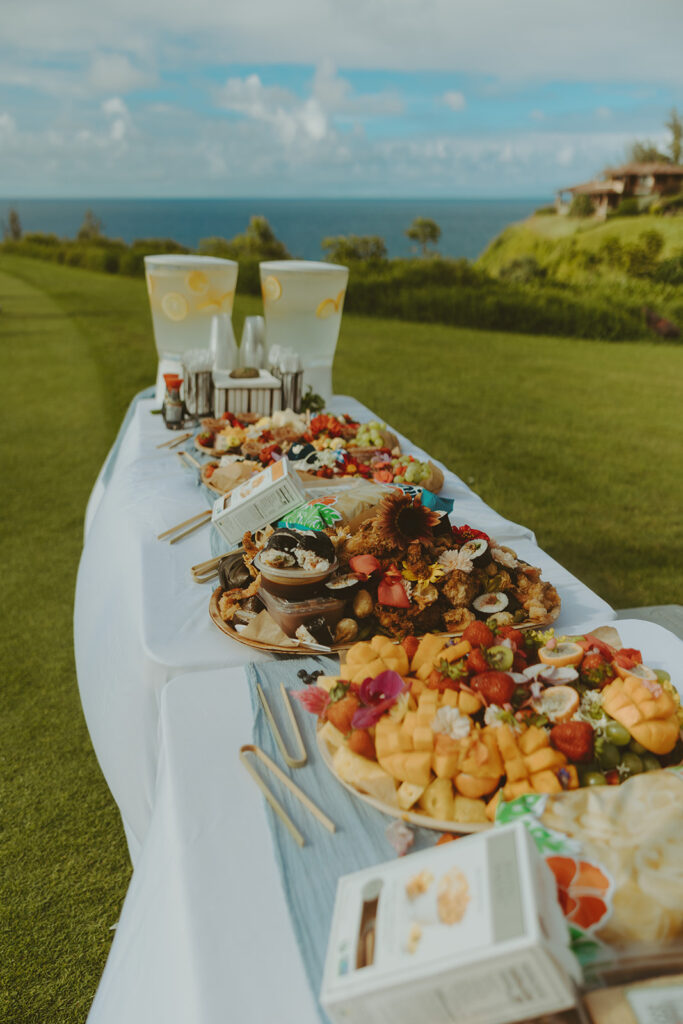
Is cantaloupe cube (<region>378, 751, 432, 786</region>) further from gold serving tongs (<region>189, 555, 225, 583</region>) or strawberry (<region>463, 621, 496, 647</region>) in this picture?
gold serving tongs (<region>189, 555, 225, 583</region>)

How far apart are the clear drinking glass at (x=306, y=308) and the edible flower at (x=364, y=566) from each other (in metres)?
1.61

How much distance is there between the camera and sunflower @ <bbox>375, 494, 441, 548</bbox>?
1.26m

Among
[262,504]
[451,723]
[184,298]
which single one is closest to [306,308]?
[184,298]

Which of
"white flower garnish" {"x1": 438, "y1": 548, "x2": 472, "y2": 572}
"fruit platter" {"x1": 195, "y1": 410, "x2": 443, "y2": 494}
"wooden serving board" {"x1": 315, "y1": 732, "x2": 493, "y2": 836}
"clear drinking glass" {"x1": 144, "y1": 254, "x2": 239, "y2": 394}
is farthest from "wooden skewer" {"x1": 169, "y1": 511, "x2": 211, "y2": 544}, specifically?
"clear drinking glass" {"x1": 144, "y1": 254, "x2": 239, "y2": 394}

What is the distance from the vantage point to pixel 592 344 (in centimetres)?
895

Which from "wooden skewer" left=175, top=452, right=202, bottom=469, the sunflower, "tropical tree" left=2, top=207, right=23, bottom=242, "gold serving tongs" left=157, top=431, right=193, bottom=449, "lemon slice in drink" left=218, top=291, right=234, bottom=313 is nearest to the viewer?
the sunflower

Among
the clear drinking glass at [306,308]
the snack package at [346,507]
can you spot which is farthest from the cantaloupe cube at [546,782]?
the clear drinking glass at [306,308]

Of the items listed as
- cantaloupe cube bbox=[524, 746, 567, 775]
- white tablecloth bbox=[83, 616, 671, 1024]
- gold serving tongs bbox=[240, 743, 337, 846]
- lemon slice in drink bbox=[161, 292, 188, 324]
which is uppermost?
lemon slice in drink bbox=[161, 292, 188, 324]

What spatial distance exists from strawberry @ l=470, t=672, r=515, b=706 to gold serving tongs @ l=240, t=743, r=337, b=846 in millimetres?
243

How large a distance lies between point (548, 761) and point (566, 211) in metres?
14.6

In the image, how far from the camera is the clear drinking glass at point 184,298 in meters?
2.70

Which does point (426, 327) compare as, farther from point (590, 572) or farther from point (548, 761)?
point (548, 761)

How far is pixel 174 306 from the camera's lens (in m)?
2.75

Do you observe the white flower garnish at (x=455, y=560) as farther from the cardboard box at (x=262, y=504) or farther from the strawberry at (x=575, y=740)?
the strawberry at (x=575, y=740)
